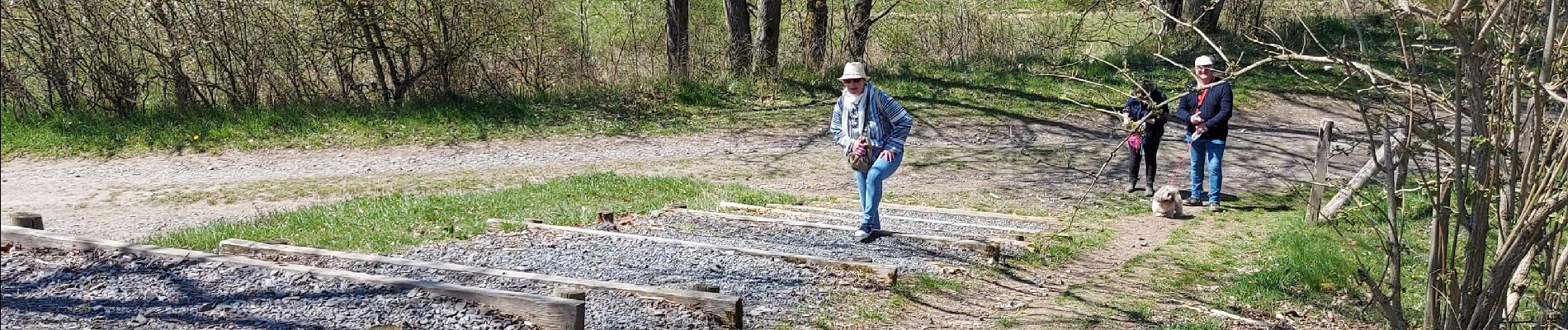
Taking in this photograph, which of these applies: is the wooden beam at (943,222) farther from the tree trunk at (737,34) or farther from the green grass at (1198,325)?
the tree trunk at (737,34)

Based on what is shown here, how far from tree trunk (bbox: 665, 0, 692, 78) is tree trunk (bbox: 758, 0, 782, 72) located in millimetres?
1087

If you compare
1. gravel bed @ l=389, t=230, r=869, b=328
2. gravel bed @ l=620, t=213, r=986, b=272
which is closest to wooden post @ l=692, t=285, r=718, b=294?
gravel bed @ l=389, t=230, r=869, b=328

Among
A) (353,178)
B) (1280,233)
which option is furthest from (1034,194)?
(353,178)

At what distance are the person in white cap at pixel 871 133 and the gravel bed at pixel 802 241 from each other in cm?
25

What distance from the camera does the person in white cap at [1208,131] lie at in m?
11.1

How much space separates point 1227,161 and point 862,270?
27.8 feet

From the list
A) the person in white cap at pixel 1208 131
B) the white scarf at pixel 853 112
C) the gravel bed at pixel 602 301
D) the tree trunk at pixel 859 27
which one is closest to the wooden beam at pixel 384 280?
the gravel bed at pixel 602 301

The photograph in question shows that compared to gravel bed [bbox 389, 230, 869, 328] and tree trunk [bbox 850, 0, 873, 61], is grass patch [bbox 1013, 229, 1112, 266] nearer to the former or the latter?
gravel bed [bbox 389, 230, 869, 328]

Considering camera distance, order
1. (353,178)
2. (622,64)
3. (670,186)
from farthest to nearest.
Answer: (622,64) → (353,178) → (670,186)

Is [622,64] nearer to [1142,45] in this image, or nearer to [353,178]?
[353,178]

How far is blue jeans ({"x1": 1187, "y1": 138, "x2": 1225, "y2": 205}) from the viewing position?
37.3 feet

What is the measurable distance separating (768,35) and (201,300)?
45.4 ft

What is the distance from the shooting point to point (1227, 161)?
47.6 ft

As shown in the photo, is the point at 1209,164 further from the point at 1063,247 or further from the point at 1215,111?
the point at 1063,247
